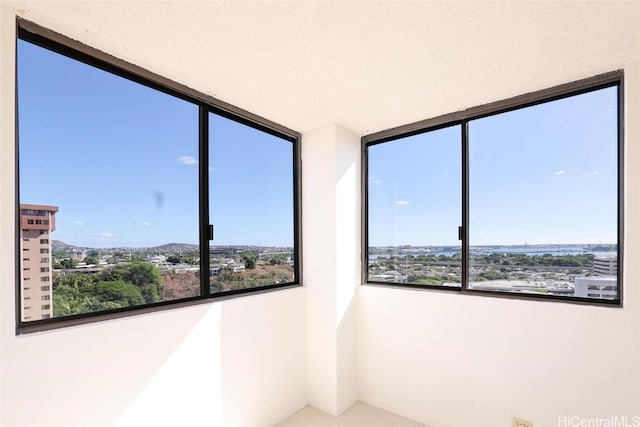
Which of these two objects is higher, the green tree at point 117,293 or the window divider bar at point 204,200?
the window divider bar at point 204,200

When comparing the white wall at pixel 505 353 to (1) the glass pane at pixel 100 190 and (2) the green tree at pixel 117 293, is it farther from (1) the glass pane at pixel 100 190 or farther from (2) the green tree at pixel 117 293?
(2) the green tree at pixel 117 293

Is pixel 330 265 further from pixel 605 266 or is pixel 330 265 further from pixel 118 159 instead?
pixel 605 266

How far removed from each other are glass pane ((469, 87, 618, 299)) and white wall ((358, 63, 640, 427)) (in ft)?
0.52

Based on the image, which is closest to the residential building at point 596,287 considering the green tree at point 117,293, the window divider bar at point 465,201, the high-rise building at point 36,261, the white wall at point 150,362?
the window divider bar at point 465,201

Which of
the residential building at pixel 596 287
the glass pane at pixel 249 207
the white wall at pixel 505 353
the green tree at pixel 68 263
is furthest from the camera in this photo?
the glass pane at pixel 249 207

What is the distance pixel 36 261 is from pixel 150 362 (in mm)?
763

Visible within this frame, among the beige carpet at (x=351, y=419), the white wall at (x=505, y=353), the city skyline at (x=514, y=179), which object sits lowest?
the beige carpet at (x=351, y=419)

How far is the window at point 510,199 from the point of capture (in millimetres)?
1947

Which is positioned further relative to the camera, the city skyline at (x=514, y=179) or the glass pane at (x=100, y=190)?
the city skyline at (x=514, y=179)

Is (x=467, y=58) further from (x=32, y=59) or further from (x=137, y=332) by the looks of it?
Result: (x=137, y=332)

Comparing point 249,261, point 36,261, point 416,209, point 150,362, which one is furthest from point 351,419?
point 36,261

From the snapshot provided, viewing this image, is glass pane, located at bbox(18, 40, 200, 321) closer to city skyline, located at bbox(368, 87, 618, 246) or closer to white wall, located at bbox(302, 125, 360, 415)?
white wall, located at bbox(302, 125, 360, 415)

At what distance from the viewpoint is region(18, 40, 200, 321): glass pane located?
1460mm

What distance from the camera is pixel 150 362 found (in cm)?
171
